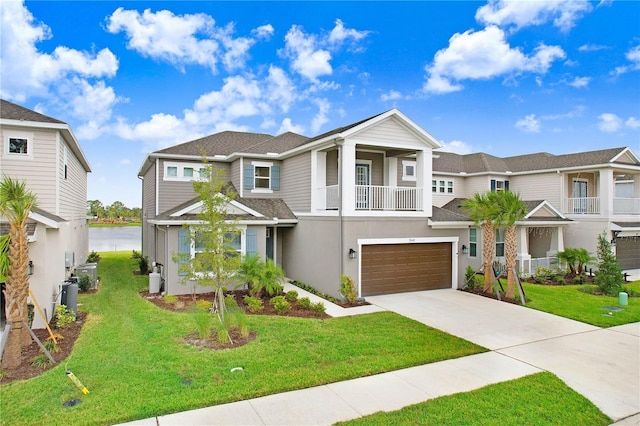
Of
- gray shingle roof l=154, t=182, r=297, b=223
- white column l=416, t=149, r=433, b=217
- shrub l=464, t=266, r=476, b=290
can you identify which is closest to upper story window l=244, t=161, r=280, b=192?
gray shingle roof l=154, t=182, r=297, b=223

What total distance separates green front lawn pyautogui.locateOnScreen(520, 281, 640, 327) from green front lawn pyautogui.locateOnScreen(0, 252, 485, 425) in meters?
4.85

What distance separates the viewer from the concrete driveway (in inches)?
242

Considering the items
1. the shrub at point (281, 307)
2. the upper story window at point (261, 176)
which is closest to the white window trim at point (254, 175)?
the upper story window at point (261, 176)

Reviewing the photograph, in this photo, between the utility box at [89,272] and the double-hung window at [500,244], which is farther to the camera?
the double-hung window at [500,244]

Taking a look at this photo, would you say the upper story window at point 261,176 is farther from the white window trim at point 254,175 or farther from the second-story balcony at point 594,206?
the second-story balcony at point 594,206

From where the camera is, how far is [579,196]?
22484mm

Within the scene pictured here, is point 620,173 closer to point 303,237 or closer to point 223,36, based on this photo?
point 303,237

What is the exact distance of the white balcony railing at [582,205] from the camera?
66.4ft

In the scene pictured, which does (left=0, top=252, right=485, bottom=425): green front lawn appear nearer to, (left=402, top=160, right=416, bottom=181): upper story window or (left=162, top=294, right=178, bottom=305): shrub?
(left=162, top=294, right=178, bottom=305): shrub

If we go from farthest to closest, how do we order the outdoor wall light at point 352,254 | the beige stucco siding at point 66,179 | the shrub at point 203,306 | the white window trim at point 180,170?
the white window trim at point 180,170, the outdoor wall light at point 352,254, the beige stucco siding at point 66,179, the shrub at point 203,306

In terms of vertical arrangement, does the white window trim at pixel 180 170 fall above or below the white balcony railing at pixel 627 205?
above

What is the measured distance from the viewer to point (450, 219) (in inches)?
564

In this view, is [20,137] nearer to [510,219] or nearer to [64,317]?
[64,317]

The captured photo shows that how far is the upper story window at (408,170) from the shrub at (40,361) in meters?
14.4
